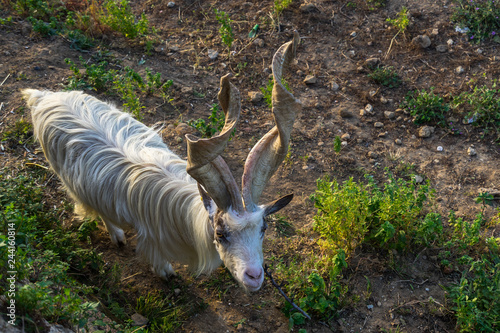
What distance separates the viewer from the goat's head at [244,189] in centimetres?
309

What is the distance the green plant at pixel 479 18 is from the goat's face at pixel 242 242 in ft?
17.4

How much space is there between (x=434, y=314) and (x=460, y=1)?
534 centimetres

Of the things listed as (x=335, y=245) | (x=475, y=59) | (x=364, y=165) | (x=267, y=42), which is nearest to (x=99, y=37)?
(x=267, y=42)

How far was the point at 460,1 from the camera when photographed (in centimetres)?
683

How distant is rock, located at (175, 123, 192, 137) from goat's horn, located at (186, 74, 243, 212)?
2.51 meters

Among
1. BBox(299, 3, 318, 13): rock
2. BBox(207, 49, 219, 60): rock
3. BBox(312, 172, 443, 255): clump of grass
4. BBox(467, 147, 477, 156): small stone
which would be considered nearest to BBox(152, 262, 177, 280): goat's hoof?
BBox(312, 172, 443, 255): clump of grass

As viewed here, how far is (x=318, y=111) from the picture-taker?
239 inches

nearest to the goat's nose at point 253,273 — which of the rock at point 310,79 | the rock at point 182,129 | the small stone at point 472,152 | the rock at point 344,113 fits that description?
the rock at point 182,129

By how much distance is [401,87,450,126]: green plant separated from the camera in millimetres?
5730

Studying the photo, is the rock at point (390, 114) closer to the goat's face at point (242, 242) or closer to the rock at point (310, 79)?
the rock at point (310, 79)

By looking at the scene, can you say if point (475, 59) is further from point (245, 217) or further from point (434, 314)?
point (245, 217)

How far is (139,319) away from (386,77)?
4.77 metres

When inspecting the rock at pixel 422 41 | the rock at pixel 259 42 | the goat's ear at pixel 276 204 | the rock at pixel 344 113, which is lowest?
the rock at pixel 344 113

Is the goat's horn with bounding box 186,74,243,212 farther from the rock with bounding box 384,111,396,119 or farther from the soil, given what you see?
the rock with bounding box 384,111,396,119
